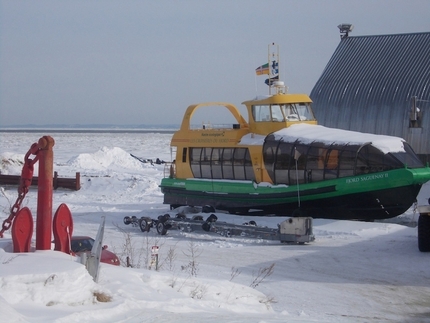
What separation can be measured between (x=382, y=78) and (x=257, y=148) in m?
13.6

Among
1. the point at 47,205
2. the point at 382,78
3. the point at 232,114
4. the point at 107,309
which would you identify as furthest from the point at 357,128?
the point at 107,309

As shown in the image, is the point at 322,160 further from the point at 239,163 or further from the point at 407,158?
the point at 239,163

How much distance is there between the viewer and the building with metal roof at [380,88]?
31.8m

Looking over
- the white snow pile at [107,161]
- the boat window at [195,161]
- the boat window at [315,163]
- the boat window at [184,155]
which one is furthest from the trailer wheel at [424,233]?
the white snow pile at [107,161]

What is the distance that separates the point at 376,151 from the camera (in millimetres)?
19891

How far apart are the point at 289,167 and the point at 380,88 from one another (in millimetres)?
13762

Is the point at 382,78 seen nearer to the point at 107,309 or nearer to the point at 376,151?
the point at 376,151

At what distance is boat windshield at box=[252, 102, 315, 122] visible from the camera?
77.5ft

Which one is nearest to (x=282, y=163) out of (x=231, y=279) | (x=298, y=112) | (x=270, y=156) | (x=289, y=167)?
(x=289, y=167)

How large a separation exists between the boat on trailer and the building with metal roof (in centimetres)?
915

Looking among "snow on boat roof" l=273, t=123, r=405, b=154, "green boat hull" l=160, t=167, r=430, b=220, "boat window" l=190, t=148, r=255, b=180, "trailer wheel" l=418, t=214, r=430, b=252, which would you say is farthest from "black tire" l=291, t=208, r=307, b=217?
"trailer wheel" l=418, t=214, r=430, b=252

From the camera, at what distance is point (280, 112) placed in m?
23.7

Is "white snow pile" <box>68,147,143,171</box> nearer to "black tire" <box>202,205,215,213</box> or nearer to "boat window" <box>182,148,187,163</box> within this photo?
"boat window" <box>182,148,187,163</box>

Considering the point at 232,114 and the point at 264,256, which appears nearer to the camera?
the point at 264,256
